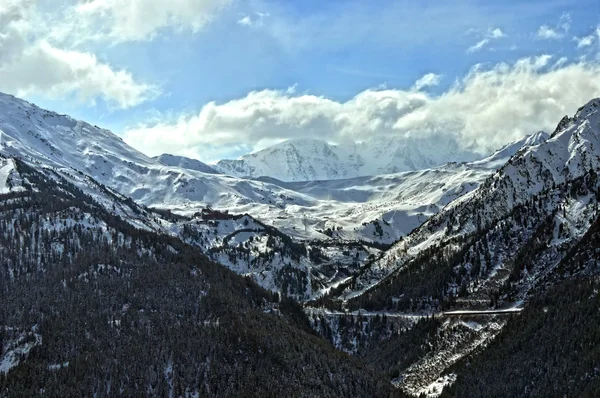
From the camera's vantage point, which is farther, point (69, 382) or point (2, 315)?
point (2, 315)

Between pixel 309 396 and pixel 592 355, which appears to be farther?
pixel 309 396

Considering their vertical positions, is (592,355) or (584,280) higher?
(584,280)

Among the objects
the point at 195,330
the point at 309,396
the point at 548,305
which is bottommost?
the point at 309,396

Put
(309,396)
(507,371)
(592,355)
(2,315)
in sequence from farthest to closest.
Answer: (2,315) → (309,396) → (507,371) → (592,355)

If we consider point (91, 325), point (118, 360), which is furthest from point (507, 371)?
point (91, 325)

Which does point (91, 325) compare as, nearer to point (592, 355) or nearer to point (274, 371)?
point (274, 371)

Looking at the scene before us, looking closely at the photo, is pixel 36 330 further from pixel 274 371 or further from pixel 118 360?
pixel 274 371

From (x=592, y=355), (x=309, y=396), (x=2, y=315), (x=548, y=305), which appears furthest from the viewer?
(x=2, y=315)

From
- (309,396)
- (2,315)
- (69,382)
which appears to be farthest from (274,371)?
(2,315)

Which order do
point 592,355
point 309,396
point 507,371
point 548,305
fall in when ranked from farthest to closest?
1. point 548,305
2. point 309,396
3. point 507,371
4. point 592,355
